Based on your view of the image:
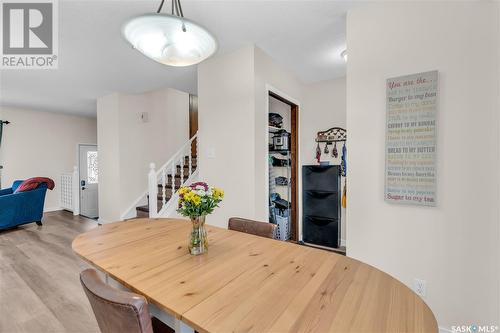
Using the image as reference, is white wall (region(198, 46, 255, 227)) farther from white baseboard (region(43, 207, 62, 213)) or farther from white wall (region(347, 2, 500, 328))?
white baseboard (region(43, 207, 62, 213))

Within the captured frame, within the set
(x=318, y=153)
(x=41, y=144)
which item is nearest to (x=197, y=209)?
(x=318, y=153)

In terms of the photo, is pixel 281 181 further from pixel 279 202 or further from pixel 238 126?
pixel 238 126

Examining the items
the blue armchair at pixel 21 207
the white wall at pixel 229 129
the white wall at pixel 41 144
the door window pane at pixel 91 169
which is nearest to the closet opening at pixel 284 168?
the white wall at pixel 229 129

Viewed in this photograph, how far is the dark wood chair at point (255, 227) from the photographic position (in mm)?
1560

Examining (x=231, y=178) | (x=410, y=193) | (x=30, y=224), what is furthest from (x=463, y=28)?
(x=30, y=224)

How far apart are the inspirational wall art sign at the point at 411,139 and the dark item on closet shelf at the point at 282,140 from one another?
1.86m

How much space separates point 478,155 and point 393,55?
2.85 feet

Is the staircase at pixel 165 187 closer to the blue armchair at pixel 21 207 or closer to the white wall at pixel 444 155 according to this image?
the blue armchair at pixel 21 207

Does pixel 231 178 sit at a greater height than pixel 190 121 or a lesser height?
lesser

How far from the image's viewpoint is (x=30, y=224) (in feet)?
15.2

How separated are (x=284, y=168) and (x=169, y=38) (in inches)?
112

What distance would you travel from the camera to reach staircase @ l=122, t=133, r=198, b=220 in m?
3.20

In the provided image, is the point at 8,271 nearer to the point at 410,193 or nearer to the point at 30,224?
the point at 30,224

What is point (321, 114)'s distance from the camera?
360cm
